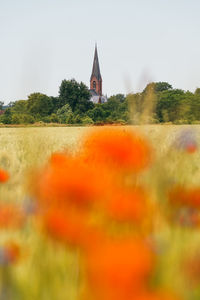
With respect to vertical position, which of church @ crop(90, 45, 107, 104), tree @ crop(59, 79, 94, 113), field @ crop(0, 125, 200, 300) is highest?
church @ crop(90, 45, 107, 104)

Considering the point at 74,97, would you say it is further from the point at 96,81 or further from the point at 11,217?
the point at 11,217

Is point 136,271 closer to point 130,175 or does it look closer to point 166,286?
point 166,286

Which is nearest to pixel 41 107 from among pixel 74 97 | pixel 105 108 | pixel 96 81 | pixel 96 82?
pixel 74 97

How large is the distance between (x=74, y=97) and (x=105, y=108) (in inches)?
178

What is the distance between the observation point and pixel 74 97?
4834cm

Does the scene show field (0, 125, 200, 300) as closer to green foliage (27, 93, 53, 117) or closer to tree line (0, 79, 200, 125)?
tree line (0, 79, 200, 125)

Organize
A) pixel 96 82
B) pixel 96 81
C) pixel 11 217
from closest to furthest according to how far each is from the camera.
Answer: pixel 11 217 < pixel 96 81 < pixel 96 82

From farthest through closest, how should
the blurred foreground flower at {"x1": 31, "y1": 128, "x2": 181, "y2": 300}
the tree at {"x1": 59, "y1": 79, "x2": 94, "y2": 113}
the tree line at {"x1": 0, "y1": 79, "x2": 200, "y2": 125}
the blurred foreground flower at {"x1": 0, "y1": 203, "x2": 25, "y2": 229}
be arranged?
1. the tree at {"x1": 59, "y1": 79, "x2": 94, "y2": 113}
2. the tree line at {"x1": 0, "y1": 79, "x2": 200, "y2": 125}
3. the blurred foreground flower at {"x1": 0, "y1": 203, "x2": 25, "y2": 229}
4. the blurred foreground flower at {"x1": 31, "y1": 128, "x2": 181, "y2": 300}

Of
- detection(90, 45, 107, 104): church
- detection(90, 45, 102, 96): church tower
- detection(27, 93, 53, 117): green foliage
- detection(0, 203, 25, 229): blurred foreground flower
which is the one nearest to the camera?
detection(0, 203, 25, 229): blurred foreground flower

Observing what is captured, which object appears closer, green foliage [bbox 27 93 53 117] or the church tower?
green foliage [bbox 27 93 53 117]

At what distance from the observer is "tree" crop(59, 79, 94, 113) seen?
4834cm

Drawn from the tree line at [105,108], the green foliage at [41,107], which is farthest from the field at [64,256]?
the green foliage at [41,107]

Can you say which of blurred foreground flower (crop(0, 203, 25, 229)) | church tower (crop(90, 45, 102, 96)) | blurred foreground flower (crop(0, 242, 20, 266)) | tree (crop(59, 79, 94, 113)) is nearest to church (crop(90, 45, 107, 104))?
church tower (crop(90, 45, 102, 96))

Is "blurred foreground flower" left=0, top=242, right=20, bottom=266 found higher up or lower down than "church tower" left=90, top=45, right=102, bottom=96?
lower down
